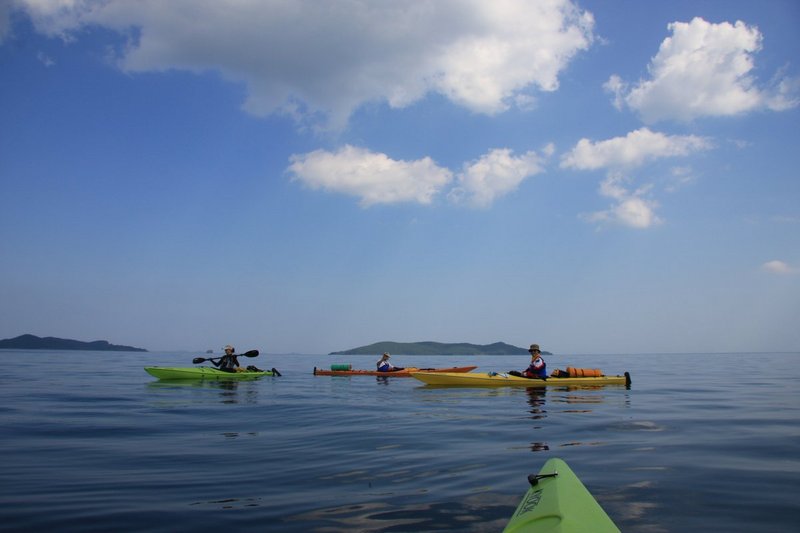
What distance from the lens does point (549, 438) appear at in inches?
367

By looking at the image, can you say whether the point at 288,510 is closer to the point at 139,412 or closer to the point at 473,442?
the point at 473,442

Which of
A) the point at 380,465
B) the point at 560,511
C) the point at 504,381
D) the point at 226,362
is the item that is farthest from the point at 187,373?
the point at 560,511

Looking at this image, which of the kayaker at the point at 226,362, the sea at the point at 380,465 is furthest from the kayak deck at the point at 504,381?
the kayaker at the point at 226,362

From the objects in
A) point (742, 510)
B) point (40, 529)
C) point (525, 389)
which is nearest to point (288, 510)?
point (40, 529)

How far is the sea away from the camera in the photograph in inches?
197

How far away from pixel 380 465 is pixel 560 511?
12.5 feet

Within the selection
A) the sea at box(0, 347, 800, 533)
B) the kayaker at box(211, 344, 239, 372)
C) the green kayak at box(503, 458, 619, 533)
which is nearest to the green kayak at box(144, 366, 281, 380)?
the kayaker at box(211, 344, 239, 372)

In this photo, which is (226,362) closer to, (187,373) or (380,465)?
(187,373)

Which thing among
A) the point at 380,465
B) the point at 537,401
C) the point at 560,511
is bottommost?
the point at 537,401

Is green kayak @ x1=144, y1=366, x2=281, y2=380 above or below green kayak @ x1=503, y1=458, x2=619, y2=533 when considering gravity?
below

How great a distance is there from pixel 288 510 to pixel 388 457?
2743 millimetres

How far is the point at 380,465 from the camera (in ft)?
23.7

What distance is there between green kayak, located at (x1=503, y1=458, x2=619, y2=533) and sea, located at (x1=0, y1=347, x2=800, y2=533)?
0.60m

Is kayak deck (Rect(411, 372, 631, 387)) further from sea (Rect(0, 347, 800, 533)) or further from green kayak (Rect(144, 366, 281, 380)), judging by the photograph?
green kayak (Rect(144, 366, 281, 380))
